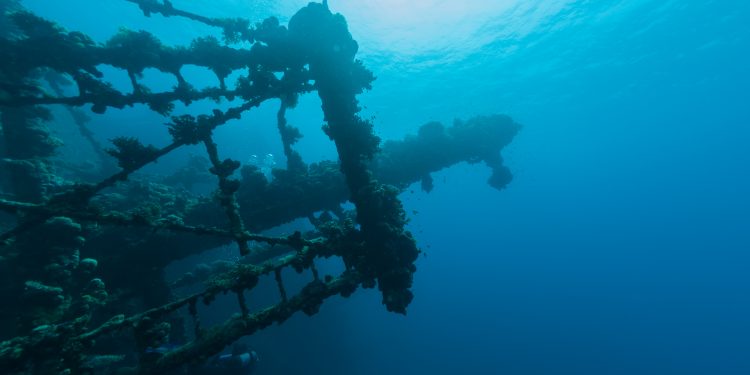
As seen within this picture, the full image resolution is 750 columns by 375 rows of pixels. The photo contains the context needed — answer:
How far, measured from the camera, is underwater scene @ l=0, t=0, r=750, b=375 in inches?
217

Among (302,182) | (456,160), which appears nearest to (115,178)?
(302,182)

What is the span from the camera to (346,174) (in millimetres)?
6793

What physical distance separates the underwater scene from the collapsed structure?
4 cm

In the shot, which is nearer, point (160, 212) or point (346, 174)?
point (160, 212)

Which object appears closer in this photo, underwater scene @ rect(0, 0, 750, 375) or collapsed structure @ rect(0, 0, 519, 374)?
collapsed structure @ rect(0, 0, 519, 374)

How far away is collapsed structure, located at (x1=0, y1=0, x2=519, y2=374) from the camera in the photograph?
4391 millimetres

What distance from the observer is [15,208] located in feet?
12.6

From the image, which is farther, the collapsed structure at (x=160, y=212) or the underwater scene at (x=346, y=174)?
the underwater scene at (x=346, y=174)

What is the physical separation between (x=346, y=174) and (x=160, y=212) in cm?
309

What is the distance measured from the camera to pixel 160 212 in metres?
5.86

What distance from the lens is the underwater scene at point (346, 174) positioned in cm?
552

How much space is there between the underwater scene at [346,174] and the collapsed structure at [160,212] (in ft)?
0.13

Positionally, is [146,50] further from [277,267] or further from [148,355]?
[148,355]

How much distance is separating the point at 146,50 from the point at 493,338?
59.4 m
